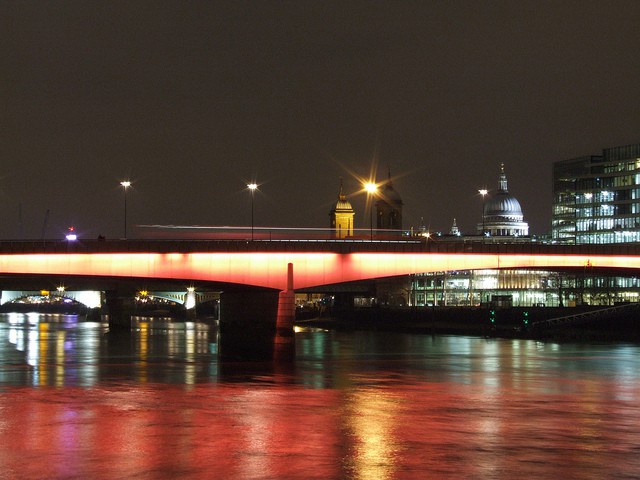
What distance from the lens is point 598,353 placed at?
81.9 meters

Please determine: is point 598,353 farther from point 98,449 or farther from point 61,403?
point 98,449

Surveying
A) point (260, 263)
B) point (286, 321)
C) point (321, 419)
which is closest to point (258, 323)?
point (286, 321)

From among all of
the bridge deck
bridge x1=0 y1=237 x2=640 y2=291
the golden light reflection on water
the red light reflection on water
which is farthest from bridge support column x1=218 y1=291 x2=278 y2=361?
the golden light reflection on water

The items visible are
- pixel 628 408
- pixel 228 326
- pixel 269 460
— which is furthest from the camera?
pixel 228 326

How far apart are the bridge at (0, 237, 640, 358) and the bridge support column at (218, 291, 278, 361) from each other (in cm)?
8

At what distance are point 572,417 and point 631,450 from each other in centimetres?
816

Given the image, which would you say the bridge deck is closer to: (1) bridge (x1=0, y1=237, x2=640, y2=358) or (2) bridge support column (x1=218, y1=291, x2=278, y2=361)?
(1) bridge (x1=0, y1=237, x2=640, y2=358)

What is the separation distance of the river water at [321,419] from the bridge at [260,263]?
11894 millimetres

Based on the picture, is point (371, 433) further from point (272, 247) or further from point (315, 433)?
point (272, 247)

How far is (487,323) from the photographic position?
12388 cm

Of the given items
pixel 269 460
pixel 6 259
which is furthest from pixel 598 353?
pixel 269 460

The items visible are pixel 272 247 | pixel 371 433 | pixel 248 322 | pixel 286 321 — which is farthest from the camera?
pixel 248 322

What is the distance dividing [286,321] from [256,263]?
5.36 metres

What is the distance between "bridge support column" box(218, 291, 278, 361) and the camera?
86.9m
